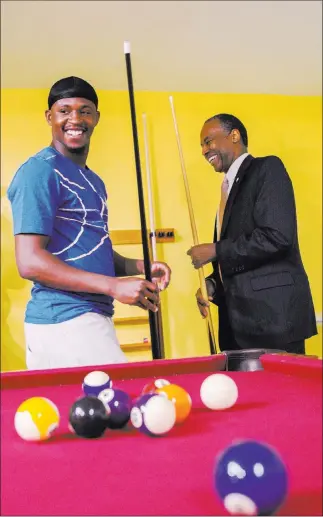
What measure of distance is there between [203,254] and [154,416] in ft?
5.16

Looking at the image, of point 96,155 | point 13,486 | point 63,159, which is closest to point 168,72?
point 96,155

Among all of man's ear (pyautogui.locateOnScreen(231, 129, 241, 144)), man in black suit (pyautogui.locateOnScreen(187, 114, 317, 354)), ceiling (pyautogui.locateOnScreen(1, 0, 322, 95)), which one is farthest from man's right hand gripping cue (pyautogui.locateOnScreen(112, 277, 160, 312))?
ceiling (pyautogui.locateOnScreen(1, 0, 322, 95))

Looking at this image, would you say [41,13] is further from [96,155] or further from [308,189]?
[308,189]

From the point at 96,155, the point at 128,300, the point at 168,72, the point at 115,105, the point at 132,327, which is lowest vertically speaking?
the point at 132,327

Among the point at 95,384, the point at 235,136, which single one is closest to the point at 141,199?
the point at 235,136

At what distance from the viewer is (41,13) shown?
10.4 ft

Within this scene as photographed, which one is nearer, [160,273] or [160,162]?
[160,273]

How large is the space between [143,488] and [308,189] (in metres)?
4.08

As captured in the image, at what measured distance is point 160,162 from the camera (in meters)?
3.89

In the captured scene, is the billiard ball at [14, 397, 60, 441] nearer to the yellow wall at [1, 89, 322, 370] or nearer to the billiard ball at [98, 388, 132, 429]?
the billiard ball at [98, 388, 132, 429]

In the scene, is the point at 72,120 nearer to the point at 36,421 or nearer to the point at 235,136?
the point at 235,136

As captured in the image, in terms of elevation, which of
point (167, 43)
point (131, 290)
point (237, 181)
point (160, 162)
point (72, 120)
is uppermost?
point (167, 43)

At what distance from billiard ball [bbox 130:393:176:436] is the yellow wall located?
2.65 meters

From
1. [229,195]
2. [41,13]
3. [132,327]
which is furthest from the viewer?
[132,327]
